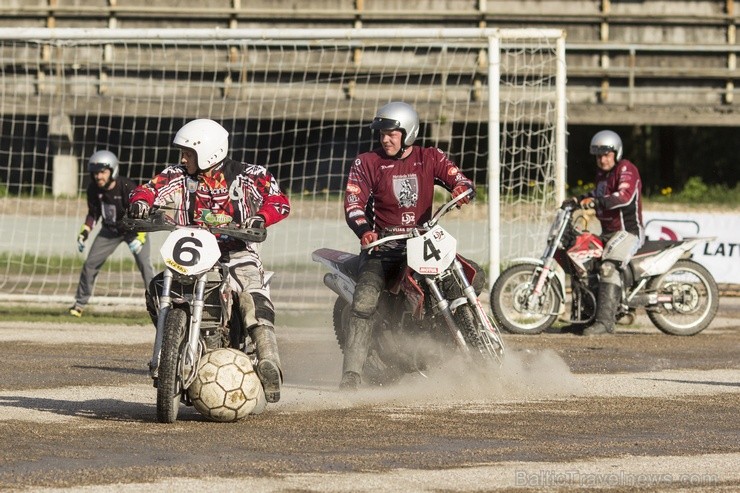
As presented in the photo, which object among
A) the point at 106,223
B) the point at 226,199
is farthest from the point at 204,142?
the point at 106,223

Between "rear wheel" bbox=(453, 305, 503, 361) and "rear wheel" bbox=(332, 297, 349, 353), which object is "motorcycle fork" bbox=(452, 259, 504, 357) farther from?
"rear wheel" bbox=(332, 297, 349, 353)

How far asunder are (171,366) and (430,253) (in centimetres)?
240

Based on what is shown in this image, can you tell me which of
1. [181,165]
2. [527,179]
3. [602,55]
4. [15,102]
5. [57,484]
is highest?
[602,55]

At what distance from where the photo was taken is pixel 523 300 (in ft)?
49.8

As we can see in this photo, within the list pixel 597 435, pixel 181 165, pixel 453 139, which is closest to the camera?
pixel 597 435

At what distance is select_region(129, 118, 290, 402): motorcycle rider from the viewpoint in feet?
29.8

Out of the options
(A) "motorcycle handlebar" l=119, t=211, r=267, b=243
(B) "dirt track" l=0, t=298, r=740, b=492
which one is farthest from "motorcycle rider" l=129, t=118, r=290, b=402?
(B) "dirt track" l=0, t=298, r=740, b=492

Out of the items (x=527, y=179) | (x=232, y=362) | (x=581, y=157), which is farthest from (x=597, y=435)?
(x=581, y=157)

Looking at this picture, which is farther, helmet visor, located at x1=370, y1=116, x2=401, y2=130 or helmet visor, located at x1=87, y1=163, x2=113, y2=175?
helmet visor, located at x1=87, y1=163, x2=113, y2=175

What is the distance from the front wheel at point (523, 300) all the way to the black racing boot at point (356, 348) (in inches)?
200

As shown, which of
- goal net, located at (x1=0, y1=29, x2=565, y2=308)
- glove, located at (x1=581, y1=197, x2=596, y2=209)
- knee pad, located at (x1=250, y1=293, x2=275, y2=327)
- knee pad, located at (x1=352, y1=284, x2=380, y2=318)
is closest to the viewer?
knee pad, located at (x1=250, y1=293, x2=275, y2=327)

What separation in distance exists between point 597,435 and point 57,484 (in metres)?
3.15

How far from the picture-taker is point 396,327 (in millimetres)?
10484

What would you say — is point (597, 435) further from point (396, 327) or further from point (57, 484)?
point (57, 484)
